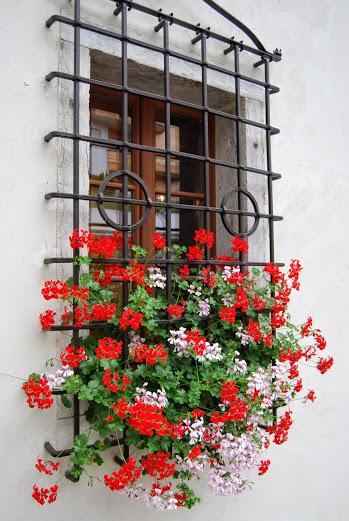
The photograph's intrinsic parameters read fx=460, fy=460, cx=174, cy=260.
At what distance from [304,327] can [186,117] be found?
1.52 m

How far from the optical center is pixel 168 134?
229 centimetres

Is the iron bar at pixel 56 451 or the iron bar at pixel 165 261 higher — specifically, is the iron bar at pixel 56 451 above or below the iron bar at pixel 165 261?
below

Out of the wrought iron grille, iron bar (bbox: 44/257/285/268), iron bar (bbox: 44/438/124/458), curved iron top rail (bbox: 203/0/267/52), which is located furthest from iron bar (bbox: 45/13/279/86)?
iron bar (bbox: 44/438/124/458)

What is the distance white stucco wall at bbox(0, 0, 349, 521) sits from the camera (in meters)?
1.96

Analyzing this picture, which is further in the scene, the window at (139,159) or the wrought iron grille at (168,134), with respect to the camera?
the window at (139,159)

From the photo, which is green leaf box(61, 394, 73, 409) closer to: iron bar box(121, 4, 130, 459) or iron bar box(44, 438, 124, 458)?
iron bar box(44, 438, 124, 458)

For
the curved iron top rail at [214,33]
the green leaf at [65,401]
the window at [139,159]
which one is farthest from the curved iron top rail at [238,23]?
the green leaf at [65,401]

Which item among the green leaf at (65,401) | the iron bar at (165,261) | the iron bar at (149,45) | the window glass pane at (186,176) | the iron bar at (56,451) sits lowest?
the iron bar at (56,451)

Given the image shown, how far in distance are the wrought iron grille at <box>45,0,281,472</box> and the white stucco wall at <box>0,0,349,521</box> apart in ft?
0.31

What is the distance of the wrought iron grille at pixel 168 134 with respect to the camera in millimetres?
2025

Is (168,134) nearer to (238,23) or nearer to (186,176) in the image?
(186,176)

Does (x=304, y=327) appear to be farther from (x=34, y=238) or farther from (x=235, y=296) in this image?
(x=34, y=238)

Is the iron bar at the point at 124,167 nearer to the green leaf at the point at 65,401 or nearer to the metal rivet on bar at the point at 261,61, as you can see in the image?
the green leaf at the point at 65,401

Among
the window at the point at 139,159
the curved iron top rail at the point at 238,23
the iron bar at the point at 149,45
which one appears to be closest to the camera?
the iron bar at the point at 149,45
